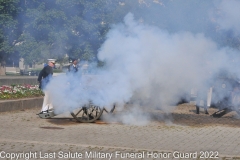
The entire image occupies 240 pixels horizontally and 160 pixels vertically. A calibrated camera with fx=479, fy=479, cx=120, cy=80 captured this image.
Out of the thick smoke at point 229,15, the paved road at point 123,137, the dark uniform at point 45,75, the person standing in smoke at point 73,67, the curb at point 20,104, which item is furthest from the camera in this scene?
the curb at point 20,104

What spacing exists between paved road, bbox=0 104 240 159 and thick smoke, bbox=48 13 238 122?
2.27 ft

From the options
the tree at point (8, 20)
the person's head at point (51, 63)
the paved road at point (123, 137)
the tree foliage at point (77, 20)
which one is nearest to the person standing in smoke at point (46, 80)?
the person's head at point (51, 63)

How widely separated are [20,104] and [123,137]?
596 centimetres

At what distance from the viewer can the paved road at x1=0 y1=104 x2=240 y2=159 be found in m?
8.59

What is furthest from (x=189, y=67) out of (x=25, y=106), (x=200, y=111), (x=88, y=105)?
(x=25, y=106)

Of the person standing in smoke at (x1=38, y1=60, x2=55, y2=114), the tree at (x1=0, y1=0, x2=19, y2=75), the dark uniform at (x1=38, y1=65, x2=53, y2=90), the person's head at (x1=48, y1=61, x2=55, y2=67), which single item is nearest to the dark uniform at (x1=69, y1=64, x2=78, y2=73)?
the person standing in smoke at (x1=38, y1=60, x2=55, y2=114)

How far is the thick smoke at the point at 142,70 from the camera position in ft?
38.4

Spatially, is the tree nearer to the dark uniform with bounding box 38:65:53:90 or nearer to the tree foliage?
the tree foliage

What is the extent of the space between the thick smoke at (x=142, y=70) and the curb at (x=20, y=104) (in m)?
2.65

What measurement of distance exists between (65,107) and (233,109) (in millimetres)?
5148

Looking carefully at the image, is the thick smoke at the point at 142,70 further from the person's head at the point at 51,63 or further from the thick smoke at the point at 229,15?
the person's head at the point at 51,63

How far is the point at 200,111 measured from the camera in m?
16.5

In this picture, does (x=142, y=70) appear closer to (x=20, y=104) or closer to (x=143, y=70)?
(x=143, y=70)

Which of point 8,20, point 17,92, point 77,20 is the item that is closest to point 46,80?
point 8,20
